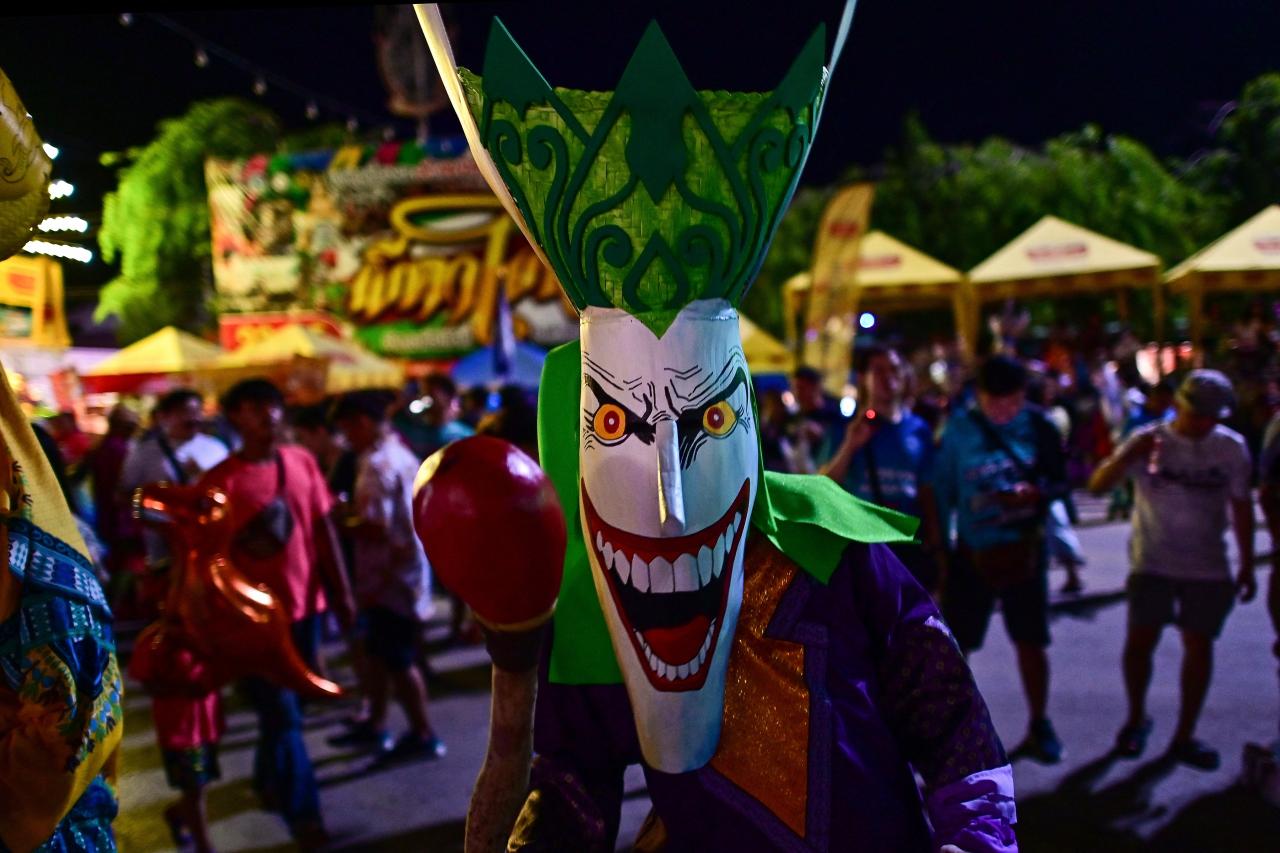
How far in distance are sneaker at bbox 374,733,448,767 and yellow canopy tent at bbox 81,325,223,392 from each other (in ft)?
29.3

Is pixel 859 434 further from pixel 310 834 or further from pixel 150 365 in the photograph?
pixel 150 365

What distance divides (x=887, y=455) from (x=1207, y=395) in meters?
1.37

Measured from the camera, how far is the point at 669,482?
56.2 inches

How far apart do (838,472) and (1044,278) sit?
10.7 metres

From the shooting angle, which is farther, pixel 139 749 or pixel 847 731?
pixel 139 749

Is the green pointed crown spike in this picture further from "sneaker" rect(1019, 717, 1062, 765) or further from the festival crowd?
"sneaker" rect(1019, 717, 1062, 765)

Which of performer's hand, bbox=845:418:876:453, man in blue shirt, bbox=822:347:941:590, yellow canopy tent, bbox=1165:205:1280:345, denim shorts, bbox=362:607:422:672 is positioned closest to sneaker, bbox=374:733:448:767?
denim shorts, bbox=362:607:422:672

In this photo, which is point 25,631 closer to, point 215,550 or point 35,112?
point 35,112

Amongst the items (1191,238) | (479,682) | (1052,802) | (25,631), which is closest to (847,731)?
(25,631)

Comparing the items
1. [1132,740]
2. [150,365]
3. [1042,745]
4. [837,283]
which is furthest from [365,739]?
[150,365]

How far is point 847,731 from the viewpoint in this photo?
5.15 ft

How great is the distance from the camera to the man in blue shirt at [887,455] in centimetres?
455

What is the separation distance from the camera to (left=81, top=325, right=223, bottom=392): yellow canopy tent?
40.7ft


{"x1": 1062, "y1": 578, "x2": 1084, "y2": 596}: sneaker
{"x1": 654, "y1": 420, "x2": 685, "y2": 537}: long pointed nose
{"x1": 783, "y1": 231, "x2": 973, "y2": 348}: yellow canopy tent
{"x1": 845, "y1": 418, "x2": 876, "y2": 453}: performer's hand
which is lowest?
{"x1": 1062, "y1": 578, "x2": 1084, "y2": 596}: sneaker
